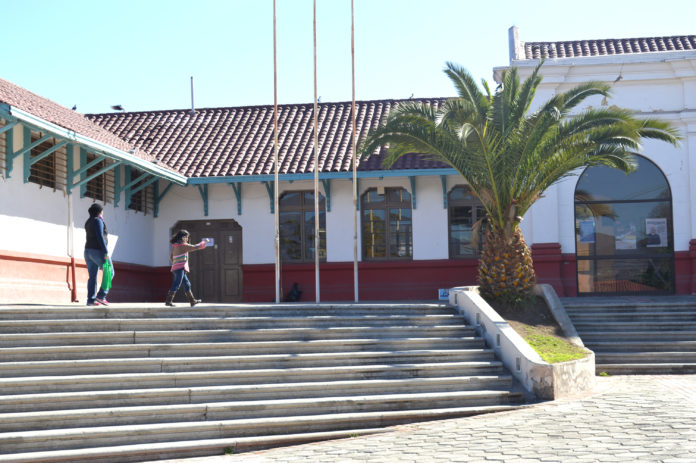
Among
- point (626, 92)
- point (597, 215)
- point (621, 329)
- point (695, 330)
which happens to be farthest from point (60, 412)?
point (626, 92)

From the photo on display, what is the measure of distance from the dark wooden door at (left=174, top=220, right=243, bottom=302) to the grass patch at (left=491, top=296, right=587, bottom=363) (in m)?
8.04

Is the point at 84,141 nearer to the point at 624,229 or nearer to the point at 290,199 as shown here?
the point at 290,199

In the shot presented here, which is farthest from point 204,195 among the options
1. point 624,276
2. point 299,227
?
point 624,276

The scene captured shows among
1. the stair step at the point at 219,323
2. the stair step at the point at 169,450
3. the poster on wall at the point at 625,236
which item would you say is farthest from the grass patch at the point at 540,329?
the poster on wall at the point at 625,236

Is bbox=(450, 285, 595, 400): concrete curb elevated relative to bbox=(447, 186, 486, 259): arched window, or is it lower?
lower

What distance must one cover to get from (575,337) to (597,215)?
661 centimetres

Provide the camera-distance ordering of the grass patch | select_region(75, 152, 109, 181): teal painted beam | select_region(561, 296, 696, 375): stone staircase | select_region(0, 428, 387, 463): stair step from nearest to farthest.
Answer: select_region(0, 428, 387, 463): stair step, the grass patch, select_region(561, 296, 696, 375): stone staircase, select_region(75, 152, 109, 181): teal painted beam

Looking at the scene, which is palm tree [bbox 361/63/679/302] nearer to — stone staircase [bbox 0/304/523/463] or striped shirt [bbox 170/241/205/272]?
stone staircase [bbox 0/304/523/463]

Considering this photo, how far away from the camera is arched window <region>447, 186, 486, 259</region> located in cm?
1947

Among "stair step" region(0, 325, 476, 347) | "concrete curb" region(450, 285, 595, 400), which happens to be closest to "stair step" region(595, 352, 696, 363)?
"concrete curb" region(450, 285, 595, 400)

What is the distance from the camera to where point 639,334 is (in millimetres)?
14219

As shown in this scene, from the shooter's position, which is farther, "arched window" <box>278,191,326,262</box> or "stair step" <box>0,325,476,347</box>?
"arched window" <box>278,191,326,262</box>

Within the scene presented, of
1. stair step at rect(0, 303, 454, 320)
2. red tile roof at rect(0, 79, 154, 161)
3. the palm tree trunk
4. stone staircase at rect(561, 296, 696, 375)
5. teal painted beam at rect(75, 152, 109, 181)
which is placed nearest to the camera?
stair step at rect(0, 303, 454, 320)

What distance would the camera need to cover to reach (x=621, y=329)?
47.8 ft
